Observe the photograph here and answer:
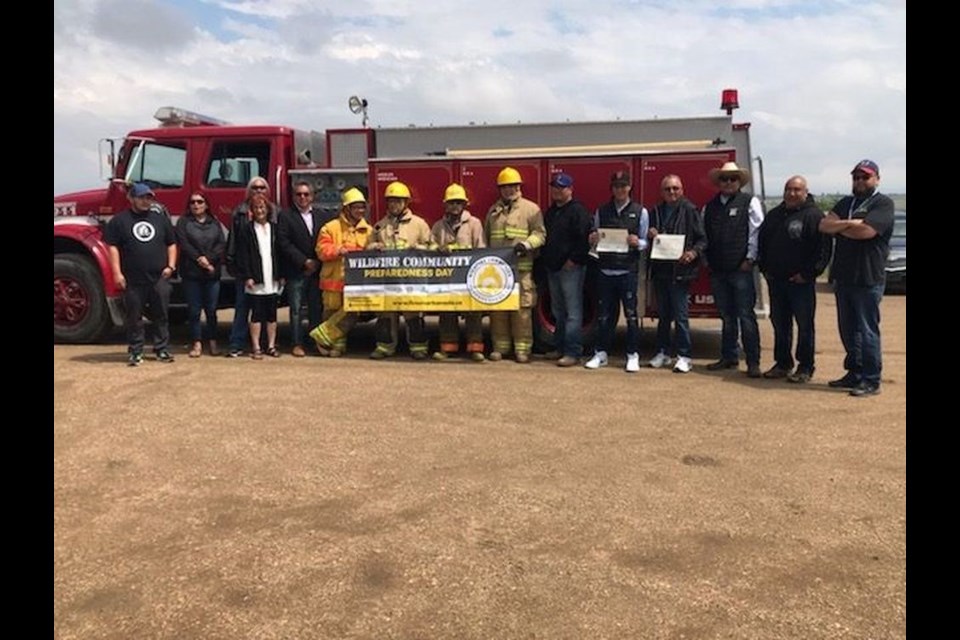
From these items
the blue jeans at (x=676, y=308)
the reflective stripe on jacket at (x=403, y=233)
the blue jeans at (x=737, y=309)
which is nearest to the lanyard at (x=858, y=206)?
the blue jeans at (x=737, y=309)

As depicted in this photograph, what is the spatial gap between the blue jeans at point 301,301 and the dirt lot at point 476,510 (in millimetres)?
1699

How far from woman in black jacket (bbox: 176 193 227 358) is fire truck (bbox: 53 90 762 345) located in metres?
0.85

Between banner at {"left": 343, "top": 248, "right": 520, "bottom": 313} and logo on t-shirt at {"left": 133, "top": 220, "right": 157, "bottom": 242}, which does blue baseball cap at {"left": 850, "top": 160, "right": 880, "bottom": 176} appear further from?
logo on t-shirt at {"left": 133, "top": 220, "right": 157, "bottom": 242}

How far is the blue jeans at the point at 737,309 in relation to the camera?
7621 mm

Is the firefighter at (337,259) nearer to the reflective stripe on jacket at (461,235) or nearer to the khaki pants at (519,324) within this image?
the reflective stripe on jacket at (461,235)

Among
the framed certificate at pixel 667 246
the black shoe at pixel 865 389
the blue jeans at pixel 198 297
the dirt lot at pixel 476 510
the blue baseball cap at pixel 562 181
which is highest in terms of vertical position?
the blue baseball cap at pixel 562 181

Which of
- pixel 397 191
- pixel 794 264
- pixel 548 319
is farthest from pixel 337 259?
pixel 794 264

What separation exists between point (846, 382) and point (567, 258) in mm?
2926

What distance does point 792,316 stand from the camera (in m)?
7.58

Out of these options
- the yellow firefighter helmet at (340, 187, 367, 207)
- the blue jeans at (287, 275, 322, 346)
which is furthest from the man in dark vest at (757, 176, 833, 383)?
the blue jeans at (287, 275, 322, 346)

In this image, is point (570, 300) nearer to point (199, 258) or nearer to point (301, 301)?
point (301, 301)

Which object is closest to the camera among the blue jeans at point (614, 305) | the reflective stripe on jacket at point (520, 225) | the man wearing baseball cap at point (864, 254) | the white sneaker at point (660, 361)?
the man wearing baseball cap at point (864, 254)
